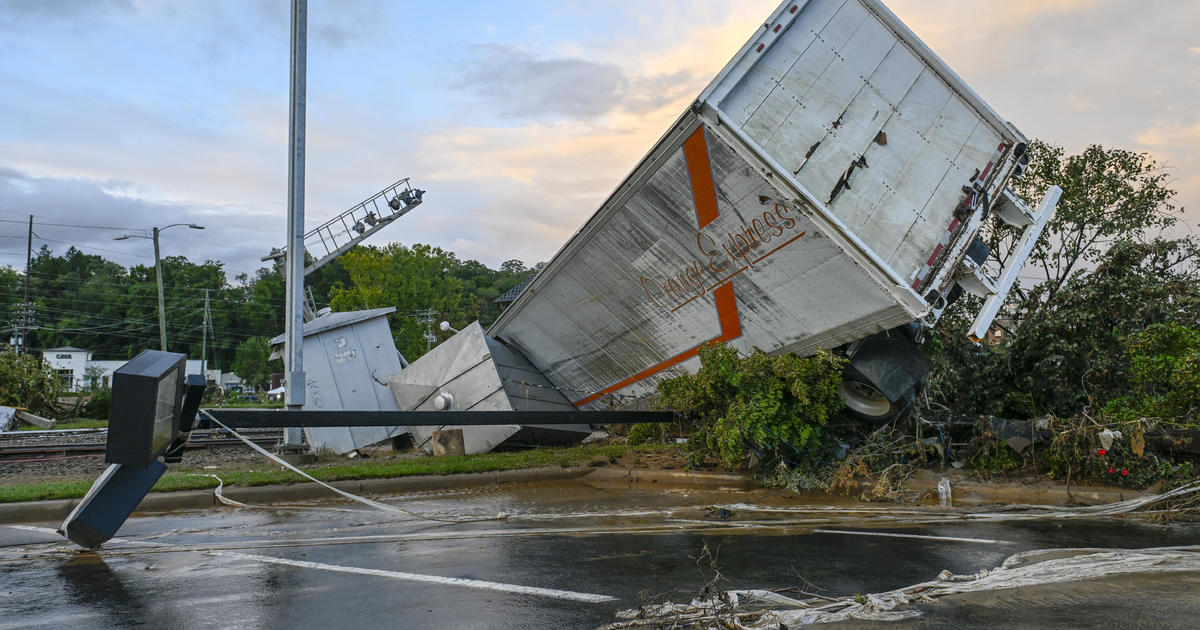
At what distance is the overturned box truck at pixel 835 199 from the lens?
7.95 m

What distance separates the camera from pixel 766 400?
30.0 feet

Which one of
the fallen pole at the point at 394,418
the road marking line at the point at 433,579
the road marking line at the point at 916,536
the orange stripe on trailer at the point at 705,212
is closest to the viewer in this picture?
the road marking line at the point at 433,579

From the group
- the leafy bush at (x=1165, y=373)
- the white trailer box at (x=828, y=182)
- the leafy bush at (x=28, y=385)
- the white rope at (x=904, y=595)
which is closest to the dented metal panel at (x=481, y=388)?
the white trailer box at (x=828, y=182)

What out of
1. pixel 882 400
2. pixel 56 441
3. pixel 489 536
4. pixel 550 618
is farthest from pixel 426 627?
pixel 56 441

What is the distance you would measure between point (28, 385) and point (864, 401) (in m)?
26.7

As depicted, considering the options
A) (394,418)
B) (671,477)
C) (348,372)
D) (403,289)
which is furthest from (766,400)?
(403,289)

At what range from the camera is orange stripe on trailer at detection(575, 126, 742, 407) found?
8266 mm

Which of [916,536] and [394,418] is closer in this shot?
[916,536]

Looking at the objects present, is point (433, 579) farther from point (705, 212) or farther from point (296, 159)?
point (296, 159)

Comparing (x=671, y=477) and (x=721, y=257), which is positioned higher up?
(x=721, y=257)

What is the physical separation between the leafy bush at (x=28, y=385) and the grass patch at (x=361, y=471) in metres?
18.1

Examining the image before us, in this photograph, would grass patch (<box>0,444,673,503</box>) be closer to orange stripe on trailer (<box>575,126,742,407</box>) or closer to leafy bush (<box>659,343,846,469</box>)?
orange stripe on trailer (<box>575,126,742,407</box>)

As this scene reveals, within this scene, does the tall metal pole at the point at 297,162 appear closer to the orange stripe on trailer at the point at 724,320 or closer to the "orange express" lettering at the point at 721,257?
the "orange express" lettering at the point at 721,257

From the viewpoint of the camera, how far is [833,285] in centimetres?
823
